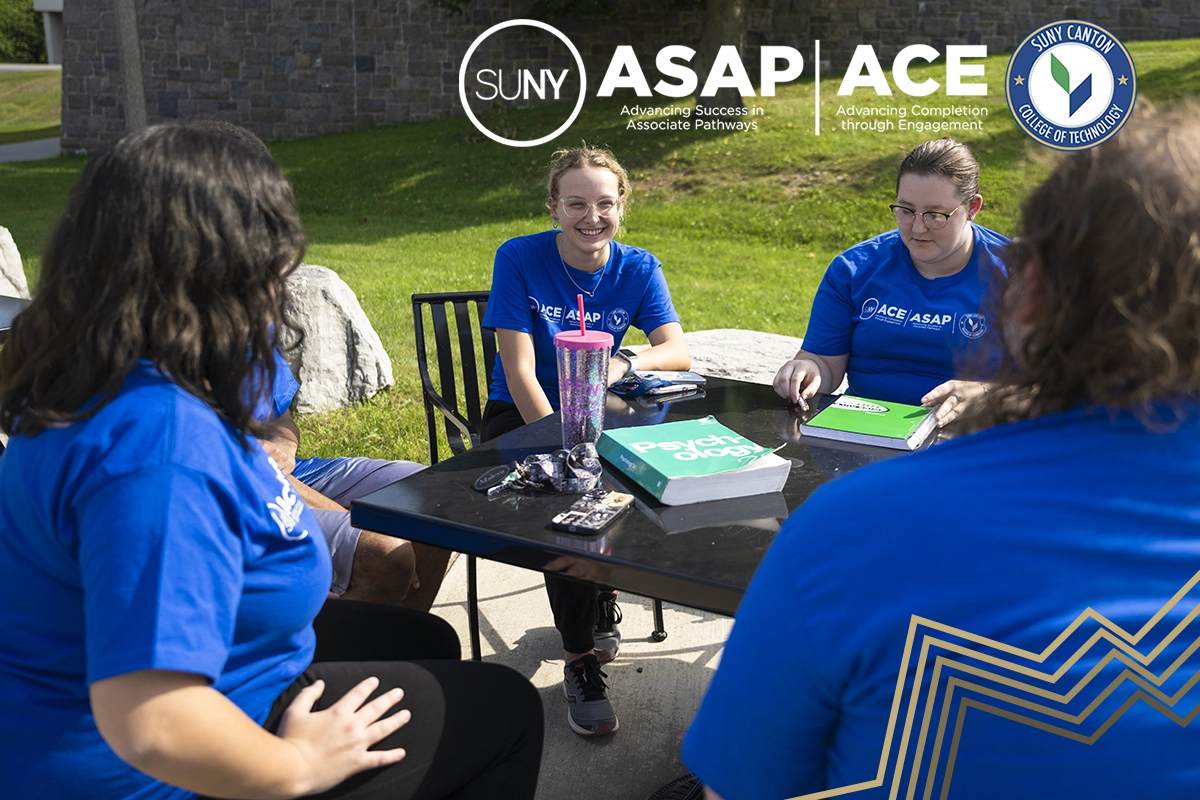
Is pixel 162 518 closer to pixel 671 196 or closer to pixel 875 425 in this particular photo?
pixel 875 425

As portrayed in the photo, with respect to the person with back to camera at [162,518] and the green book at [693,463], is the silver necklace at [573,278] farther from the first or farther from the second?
the person with back to camera at [162,518]

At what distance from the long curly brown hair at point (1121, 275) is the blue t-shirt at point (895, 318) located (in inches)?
75.1

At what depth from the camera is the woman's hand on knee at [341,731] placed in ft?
4.35

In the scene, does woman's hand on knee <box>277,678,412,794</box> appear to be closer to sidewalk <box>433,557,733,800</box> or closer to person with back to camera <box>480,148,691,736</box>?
sidewalk <box>433,557,733,800</box>

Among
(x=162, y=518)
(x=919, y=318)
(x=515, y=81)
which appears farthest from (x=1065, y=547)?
(x=515, y=81)

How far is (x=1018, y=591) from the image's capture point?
31.8 inches

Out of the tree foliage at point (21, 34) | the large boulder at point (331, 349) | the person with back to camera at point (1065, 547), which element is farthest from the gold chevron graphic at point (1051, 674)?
the tree foliage at point (21, 34)

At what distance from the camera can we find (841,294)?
2.97 m

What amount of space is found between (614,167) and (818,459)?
138 centimetres

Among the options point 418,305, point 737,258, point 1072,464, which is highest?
point 1072,464

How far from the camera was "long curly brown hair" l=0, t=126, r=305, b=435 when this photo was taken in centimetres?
117

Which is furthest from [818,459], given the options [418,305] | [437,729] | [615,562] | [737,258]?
[737,258]

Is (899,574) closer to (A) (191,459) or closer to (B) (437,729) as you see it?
(A) (191,459)

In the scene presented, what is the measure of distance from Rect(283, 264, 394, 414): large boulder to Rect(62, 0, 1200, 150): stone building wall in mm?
14803
